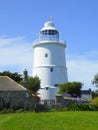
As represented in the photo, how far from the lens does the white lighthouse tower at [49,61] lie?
63875 mm

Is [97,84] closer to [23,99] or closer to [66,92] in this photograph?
[66,92]

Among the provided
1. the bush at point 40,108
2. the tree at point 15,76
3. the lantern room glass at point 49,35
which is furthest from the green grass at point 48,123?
the lantern room glass at point 49,35

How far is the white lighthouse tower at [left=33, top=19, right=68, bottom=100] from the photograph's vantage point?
210 ft

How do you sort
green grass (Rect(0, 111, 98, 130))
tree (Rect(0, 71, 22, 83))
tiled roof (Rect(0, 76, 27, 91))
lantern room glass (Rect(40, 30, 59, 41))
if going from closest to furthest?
green grass (Rect(0, 111, 98, 130))
tiled roof (Rect(0, 76, 27, 91))
tree (Rect(0, 71, 22, 83))
lantern room glass (Rect(40, 30, 59, 41))

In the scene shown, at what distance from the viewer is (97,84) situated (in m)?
59.5

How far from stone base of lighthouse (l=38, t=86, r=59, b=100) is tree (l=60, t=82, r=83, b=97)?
1.67m

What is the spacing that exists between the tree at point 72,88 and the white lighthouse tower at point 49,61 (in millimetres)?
1816

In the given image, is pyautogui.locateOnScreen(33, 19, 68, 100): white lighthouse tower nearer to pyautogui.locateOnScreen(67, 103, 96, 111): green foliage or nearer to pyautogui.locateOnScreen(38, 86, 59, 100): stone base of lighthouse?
pyautogui.locateOnScreen(38, 86, 59, 100): stone base of lighthouse

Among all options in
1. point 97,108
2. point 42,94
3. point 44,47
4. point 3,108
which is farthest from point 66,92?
point 3,108

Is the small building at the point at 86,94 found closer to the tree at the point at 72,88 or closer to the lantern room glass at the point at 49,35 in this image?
the tree at the point at 72,88

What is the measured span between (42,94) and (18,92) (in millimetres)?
19245

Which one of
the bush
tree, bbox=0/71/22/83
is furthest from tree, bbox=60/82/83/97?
the bush

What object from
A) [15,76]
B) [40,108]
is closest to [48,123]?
[40,108]

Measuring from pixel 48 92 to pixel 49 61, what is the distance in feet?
16.7
